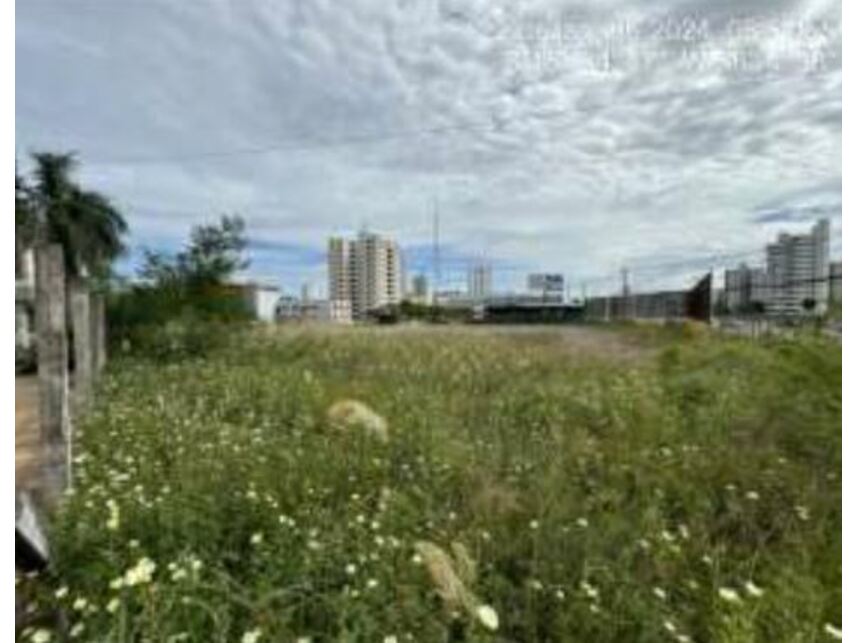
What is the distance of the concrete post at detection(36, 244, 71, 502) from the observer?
381 cm

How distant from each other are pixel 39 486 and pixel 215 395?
4108 millimetres

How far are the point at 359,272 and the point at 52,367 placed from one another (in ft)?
257

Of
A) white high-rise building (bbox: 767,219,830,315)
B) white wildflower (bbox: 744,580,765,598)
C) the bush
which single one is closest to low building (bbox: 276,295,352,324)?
the bush

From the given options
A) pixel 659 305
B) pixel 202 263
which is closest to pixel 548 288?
pixel 659 305

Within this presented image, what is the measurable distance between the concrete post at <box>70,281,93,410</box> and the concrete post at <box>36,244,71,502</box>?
215 cm

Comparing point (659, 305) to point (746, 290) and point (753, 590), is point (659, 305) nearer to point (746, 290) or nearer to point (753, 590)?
point (746, 290)

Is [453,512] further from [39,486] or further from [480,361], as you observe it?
[480,361]

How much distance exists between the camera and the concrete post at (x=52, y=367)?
381cm

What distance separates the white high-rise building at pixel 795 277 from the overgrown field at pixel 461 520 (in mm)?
5467

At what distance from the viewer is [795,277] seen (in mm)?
14883

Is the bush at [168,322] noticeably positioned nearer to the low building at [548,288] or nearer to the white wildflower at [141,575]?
the white wildflower at [141,575]

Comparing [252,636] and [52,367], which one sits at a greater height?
[52,367]

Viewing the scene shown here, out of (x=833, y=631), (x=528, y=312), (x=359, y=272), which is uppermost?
(x=359, y=272)

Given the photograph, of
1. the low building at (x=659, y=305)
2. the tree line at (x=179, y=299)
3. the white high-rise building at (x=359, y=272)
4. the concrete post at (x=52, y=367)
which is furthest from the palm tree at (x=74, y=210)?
the white high-rise building at (x=359, y=272)
